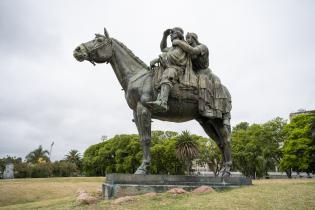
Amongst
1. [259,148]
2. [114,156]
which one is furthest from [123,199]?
[114,156]

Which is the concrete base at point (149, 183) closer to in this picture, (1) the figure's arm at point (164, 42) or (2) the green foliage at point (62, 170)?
(1) the figure's arm at point (164, 42)

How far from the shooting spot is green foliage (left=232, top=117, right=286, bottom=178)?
58.4 metres

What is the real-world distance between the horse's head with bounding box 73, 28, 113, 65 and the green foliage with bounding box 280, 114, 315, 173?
135 feet

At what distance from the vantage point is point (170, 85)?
909cm

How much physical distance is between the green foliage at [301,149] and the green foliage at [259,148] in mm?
8418

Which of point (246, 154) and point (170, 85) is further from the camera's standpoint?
point (246, 154)

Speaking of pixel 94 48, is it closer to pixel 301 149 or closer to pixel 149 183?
pixel 149 183

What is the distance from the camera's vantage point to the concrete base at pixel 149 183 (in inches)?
333

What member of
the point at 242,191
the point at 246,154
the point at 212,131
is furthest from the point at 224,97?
the point at 246,154

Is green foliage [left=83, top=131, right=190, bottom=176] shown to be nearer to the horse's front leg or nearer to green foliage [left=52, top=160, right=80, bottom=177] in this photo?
green foliage [left=52, top=160, right=80, bottom=177]

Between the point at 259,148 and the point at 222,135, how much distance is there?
51.9m

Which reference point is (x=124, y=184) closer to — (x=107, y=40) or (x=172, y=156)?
(x=107, y=40)

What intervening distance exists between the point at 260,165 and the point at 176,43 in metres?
52.4

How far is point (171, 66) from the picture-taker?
31.0ft
